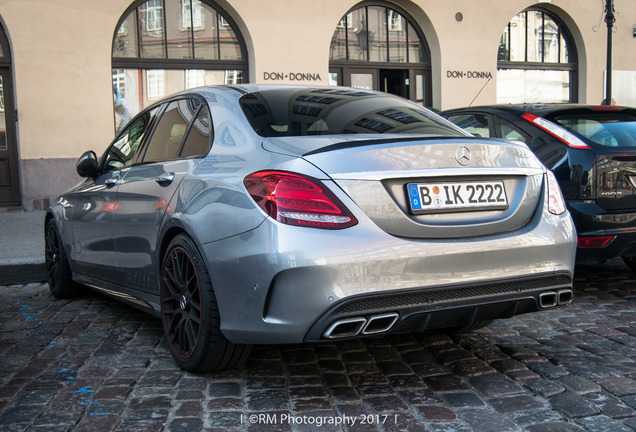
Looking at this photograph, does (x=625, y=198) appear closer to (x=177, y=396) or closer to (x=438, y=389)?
(x=438, y=389)

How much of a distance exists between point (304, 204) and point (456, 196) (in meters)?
0.68

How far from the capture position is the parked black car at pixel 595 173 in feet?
15.9

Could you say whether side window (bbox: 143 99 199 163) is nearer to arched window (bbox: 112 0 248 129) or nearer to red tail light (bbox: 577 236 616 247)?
red tail light (bbox: 577 236 616 247)

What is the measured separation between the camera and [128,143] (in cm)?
465

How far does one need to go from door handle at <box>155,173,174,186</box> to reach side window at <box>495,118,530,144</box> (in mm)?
2957

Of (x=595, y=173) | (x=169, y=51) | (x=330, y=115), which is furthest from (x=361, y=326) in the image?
(x=169, y=51)

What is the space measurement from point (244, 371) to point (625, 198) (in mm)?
3018

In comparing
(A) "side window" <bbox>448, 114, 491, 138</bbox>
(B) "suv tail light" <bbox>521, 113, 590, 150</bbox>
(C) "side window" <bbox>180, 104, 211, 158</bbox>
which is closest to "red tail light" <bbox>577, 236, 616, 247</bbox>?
(B) "suv tail light" <bbox>521, 113, 590, 150</bbox>

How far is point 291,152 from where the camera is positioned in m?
3.00

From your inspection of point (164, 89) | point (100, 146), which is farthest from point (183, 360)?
point (164, 89)

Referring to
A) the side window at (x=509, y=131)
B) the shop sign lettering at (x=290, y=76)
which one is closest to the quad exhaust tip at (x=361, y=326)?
the side window at (x=509, y=131)

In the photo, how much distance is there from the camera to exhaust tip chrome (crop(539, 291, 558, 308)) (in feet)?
10.4

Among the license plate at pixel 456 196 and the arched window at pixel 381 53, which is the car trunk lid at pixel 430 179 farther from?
the arched window at pixel 381 53

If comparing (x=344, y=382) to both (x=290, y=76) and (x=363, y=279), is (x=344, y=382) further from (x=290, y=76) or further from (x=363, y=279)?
(x=290, y=76)
